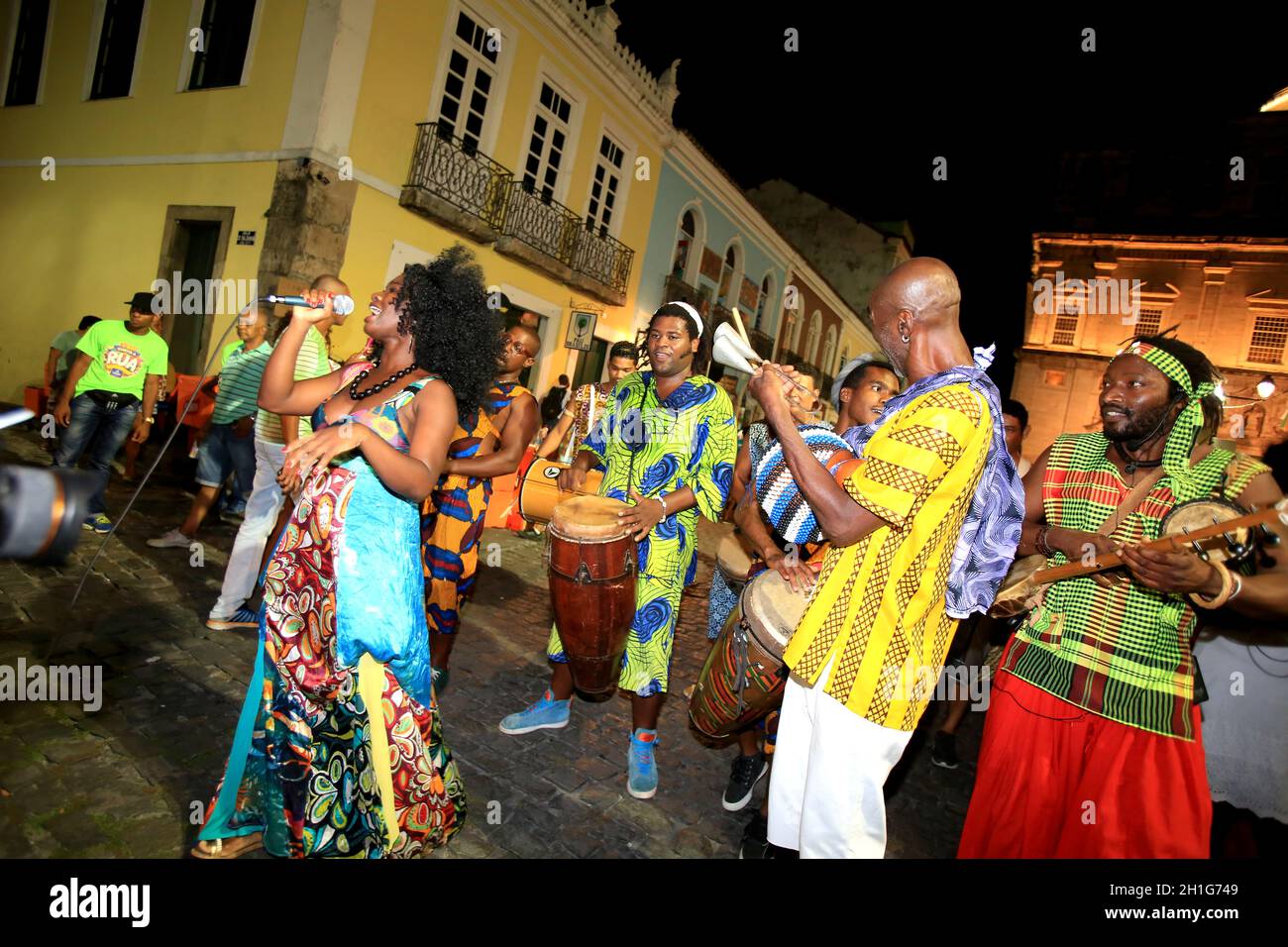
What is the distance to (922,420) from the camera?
6.23 ft

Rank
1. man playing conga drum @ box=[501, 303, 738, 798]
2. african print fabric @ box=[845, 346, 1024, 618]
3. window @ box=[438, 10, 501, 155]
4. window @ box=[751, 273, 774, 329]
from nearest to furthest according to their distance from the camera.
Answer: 1. african print fabric @ box=[845, 346, 1024, 618]
2. man playing conga drum @ box=[501, 303, 738, 798]
3. window @ box=[438, 10, 501, 155]
4. window @ box=[751, 273, 774, 329]

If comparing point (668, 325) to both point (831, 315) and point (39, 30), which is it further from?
point (831, 315)

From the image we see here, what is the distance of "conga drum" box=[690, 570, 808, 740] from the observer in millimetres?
2650

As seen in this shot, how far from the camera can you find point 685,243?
19844mm

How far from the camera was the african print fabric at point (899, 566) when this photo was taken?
1.87m

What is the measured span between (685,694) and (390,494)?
121 inches

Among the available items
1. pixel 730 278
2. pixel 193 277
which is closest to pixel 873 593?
pixel 193 277

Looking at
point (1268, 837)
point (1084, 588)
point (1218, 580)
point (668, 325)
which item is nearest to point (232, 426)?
point (668, 325)

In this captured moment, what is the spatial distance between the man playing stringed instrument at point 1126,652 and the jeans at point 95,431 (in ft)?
23.0

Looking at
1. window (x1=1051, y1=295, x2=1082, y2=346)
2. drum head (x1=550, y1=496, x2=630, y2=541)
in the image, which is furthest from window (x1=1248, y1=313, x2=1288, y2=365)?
drum head (x1=550, y1=496, x2=630, y2=541)

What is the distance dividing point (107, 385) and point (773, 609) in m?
6.35

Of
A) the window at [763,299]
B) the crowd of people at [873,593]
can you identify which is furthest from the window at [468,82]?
the window at [763,299]

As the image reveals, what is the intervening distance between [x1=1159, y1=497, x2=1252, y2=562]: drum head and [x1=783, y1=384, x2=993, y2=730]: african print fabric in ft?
3.22

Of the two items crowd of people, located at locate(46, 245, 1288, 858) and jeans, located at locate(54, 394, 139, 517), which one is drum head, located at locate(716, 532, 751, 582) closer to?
crowd of people, located at locate(46, 245, 1288, 858)
